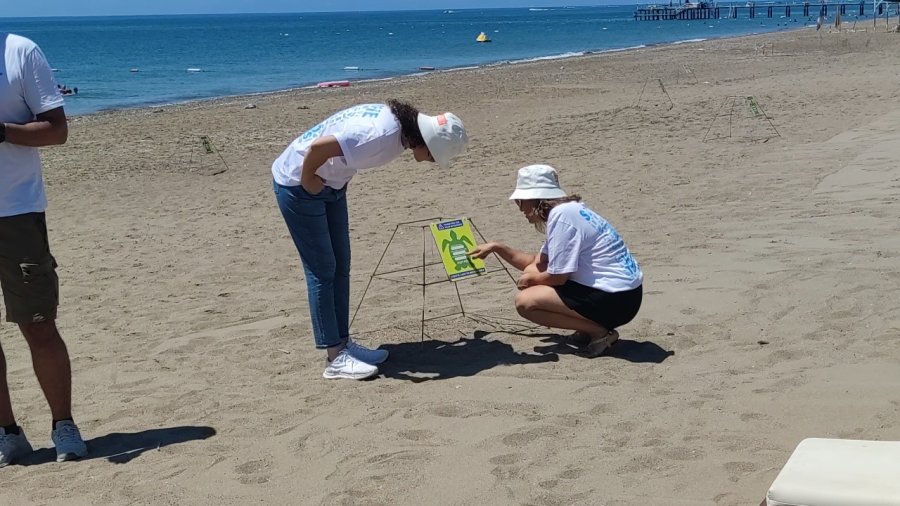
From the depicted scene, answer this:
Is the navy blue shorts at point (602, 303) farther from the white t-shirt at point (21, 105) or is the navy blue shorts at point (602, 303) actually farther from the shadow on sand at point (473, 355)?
the white t-shirt at point (21, 105)

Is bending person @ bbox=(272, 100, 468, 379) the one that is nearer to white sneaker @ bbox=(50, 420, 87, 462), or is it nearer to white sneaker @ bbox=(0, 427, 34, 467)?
white sneaker @ bbox=(50, 420, 87, 462)

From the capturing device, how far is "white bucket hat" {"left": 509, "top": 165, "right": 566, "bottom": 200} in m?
4.65

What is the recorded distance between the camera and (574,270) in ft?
15.4

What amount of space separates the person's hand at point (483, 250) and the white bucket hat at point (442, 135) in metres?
0.72

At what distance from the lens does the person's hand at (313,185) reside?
172 inches

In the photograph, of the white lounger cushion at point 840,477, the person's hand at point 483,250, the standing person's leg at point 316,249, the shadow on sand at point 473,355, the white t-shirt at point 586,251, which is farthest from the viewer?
the person's hand at point 483,250

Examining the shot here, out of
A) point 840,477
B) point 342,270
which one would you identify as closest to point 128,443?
point 342,270

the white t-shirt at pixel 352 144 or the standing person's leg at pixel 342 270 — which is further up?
the white t-shirt at pixel 352 144

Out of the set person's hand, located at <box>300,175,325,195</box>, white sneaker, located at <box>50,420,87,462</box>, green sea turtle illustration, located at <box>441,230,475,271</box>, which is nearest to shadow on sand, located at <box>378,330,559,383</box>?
green sea turtle illustration, located at <box>441,230,475,271</box>

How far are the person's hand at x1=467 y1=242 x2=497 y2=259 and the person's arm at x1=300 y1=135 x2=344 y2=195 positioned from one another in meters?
0.99

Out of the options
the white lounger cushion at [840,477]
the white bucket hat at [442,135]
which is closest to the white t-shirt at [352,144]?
the white bucket hat at [442,135]

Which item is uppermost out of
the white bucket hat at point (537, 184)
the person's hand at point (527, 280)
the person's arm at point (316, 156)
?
the person's arm at point (316, 156)

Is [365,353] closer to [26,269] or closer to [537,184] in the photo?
[537,184]

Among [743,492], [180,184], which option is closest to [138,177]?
[180,184]
